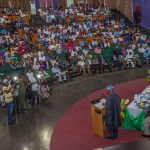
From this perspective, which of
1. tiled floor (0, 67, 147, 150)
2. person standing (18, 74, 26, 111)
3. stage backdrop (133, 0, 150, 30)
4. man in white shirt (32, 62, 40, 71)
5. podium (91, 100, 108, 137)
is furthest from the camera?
stage backdrop (133, 0, 150, 30)

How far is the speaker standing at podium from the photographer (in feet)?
35.9

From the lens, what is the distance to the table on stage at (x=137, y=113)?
11297 mm

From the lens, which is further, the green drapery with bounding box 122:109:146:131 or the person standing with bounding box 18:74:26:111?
the person standing with bounding box 18:74:26:111

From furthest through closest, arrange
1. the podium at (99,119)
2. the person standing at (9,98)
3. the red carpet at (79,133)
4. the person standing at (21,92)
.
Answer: the person standing at (21,92) < the person standing at (9,98) < the podium at (99,119) < the red carpet at (79,133)

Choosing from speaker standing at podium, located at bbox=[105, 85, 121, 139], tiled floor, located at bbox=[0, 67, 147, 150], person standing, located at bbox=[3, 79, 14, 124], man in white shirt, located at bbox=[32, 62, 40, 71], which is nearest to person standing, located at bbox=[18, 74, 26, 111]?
tiled floor, located at bbox=[0, 67, 147, 150]

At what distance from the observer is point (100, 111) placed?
11.1 meters

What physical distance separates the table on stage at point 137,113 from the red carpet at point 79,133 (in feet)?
A: 0.60

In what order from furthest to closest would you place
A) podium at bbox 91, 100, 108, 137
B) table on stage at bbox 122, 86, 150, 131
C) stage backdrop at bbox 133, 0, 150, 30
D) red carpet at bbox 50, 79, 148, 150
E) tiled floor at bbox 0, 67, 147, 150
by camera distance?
stage backdrop at bbox 133, 0, 150, 30 → tiled floor at bbox 0, 67, 147, 150 → table on stage at bbox 122, 86, 150, 131 → podium at bbox 91, 100, 108, 137 → red carpet at bbox 50, 79, 148, 150

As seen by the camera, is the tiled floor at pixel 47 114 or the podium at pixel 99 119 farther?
the tiled floor at pixel 47 114

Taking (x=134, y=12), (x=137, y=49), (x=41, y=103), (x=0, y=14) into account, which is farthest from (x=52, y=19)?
(x=41, y=103)

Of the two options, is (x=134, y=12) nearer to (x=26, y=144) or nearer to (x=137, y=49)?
(x=137, y=49)

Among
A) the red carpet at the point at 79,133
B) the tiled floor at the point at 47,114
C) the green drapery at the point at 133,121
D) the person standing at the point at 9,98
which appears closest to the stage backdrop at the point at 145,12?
the tiled floor at the point at 47,114

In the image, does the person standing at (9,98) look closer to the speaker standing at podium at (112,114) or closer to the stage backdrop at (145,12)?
the speaker standing at podium at (112,114)

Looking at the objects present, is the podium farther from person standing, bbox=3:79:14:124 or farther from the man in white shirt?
the man in white shirt
